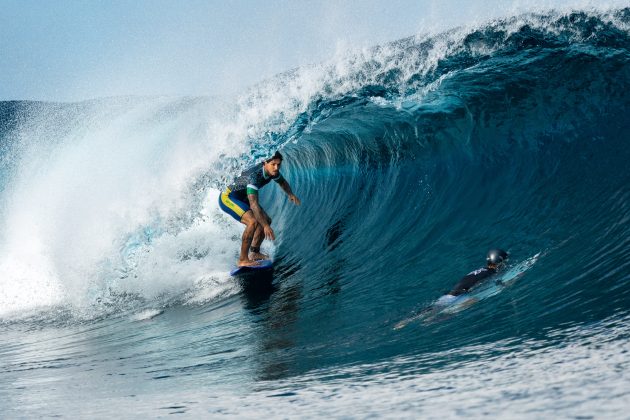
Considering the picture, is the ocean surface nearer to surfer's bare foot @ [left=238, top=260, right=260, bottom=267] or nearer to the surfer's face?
surfer's bare foot @ [left=238, top=260, right=260, bottom=267]

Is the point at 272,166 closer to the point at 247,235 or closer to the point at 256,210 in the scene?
the point at 256,210

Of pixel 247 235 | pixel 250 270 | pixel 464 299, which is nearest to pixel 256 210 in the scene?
pixel 247 235

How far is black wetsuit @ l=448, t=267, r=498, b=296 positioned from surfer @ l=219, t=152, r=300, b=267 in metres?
3.46

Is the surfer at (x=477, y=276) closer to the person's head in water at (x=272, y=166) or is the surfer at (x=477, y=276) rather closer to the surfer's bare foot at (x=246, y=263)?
the person's head in water at (x=272, y=166)

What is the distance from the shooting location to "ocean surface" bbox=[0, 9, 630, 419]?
210 cm

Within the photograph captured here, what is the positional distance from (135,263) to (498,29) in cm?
731

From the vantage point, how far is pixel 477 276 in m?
4.03

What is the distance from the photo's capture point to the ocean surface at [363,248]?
6.89ft

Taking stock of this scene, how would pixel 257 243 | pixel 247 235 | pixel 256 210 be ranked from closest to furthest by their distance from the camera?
pixel 256 210, pixel 247 235, pixel 257 243

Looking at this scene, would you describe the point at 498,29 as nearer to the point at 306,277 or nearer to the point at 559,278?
the point at 306,277

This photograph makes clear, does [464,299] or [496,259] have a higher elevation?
[496,259]

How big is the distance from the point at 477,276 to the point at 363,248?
284 cm

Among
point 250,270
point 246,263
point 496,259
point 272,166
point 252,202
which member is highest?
point 272,166

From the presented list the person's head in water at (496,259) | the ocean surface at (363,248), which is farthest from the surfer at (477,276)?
the ocean surface at (363,248)
